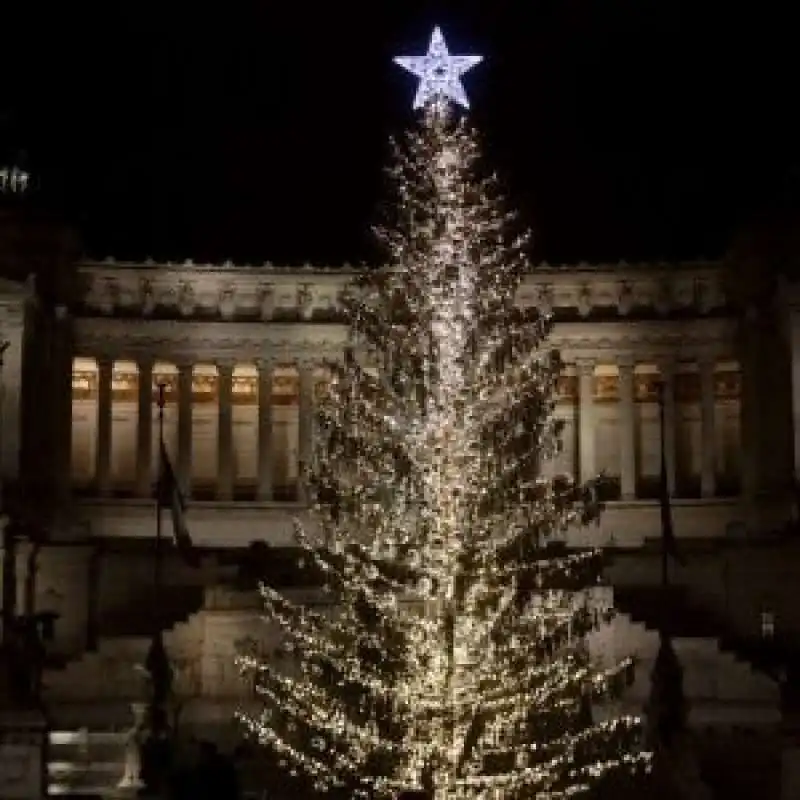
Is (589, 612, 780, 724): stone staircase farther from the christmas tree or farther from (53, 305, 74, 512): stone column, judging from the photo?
(53, 305, 74, 512): stone column

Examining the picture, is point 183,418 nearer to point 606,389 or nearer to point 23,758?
point 606,389

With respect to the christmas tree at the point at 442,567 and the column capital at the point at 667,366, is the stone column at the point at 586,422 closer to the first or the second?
the column capital at the point at 667,366

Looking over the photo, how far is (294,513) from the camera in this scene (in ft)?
296

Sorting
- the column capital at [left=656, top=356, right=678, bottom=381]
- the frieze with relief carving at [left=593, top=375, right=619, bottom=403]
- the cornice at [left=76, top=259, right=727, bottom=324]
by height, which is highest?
the cornice at [left=76, top=259, right=727, bottom=324]

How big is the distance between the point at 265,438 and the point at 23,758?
130ft

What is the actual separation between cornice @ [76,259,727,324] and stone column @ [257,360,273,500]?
2.72 m

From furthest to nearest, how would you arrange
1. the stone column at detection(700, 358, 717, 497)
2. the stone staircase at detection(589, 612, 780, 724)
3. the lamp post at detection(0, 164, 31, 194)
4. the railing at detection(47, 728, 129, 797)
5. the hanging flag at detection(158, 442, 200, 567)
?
the stone column at detection(700, 358, 717, 497)
the lamp post at detection(0, 164, 31, 194)
the hanging flag at detection(158, 442, 200, 567)
the stone staircase at detection(589, 612, 780, 724)
the railing at detection(47, 728, 129, 797)

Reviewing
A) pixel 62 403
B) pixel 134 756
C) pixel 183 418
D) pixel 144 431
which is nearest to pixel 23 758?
pixel 134 756

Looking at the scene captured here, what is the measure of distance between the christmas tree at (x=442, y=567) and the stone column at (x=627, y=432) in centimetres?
2315

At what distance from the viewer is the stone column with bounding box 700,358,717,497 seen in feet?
293

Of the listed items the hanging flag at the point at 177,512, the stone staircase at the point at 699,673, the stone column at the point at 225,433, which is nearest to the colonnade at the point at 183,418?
the stone column at the point at 225,433

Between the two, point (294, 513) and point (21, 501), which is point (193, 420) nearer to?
point (294, 513)

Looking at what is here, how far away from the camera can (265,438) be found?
9112 cm

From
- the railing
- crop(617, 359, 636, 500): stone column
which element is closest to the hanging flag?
the railing
